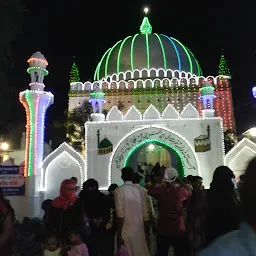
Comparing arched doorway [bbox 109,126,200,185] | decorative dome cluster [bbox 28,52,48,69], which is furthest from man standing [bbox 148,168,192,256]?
decorative dome cluster [bbox 28,52,48,69]

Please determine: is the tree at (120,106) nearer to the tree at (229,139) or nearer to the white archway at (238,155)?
the tree at (229,139)

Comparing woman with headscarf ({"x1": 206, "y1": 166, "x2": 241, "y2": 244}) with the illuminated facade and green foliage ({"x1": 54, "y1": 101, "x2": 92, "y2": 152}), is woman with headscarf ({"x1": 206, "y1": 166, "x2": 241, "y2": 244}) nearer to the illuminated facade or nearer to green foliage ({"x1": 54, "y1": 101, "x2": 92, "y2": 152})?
green foliage ({"x1": 54, "y1": 101, "x2": 92, "y2": 152})

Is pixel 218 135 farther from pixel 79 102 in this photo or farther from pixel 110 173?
pixel 79 102

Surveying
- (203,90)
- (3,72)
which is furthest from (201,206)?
(203,90)

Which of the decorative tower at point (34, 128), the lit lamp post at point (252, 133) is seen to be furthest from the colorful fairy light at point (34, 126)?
the lit lamp post at point (252, 133)

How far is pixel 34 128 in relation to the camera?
640 inches

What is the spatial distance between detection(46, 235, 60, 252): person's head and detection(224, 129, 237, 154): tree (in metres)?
16.3

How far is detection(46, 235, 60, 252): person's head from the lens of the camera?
4488 millimetres

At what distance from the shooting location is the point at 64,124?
23000 mm

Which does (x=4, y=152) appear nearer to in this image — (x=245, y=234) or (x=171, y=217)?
(x=171, y=217)

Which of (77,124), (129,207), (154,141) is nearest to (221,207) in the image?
(129,207)

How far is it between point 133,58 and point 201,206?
21543 mm

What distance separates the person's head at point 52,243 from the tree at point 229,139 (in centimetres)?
1633

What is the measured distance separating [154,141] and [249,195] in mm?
14385
